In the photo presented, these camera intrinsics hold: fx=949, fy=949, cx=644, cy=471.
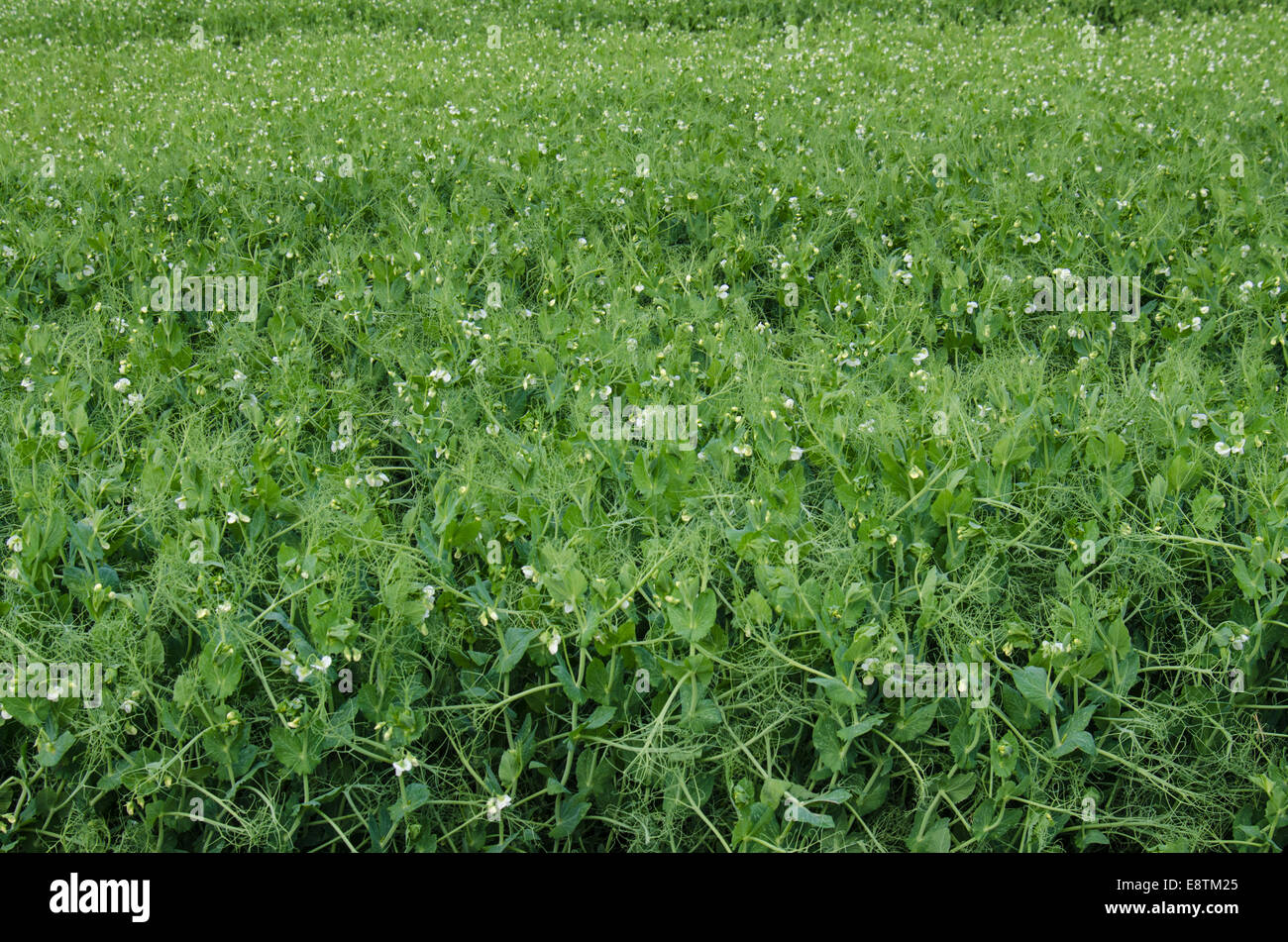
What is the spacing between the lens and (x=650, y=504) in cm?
276

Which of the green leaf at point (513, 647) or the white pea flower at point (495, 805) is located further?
the green leaf at point (513, 647)

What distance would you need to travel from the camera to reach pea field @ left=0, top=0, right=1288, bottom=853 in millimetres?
2260

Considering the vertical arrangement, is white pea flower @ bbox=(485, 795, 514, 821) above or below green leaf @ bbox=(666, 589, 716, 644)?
below

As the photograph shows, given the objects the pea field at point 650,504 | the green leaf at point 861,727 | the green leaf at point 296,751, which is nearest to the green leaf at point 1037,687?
the pea field at point 650,504

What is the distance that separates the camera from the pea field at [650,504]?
2.26 meters

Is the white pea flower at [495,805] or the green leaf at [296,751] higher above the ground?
the green leaf at [296,751]

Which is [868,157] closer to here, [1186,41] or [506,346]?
[506,346]

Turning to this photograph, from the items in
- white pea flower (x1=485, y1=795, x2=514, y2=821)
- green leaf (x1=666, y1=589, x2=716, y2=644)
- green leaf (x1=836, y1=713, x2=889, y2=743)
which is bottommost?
white pea flower (x1=485, y1=795, x2=514, y2=821)

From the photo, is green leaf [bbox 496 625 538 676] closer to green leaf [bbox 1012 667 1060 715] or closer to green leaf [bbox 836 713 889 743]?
green leaf [bbox 836 713 889 743]

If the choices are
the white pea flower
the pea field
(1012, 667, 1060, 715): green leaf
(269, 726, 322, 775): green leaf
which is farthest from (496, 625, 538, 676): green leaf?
(1012, 667, 1060, 715): green leaf

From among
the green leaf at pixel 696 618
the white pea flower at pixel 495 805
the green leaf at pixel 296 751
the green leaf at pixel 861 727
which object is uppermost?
the green leaf at pixel 696 618

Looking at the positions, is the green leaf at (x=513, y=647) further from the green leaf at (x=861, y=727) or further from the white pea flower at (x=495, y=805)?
the green leaf at (x=861, y=727)

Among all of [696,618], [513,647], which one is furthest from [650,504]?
[513,647]

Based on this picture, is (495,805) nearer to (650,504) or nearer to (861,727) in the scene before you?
(861,727)
